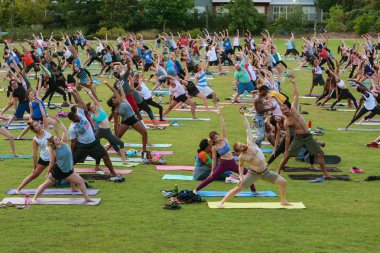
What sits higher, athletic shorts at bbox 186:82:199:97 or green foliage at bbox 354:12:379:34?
athletic shorts at bbox 186:82:199:97

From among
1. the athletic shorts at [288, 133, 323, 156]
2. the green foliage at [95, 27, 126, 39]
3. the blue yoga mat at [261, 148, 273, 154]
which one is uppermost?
the athletic shorts at [288, 133, 323, 156]

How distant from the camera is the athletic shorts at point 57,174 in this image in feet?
41.7

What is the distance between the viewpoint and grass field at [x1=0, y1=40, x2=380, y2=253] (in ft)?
34.2

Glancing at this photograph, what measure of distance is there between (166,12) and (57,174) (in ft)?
211

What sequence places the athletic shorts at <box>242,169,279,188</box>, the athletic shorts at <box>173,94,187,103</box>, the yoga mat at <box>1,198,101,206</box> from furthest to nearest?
the athletic shorts at <box>173,94,187,103</box>, the yoga mat at <box>1,198,101,206</box>, the athletic shorts at <box>242,169,279,188</box>

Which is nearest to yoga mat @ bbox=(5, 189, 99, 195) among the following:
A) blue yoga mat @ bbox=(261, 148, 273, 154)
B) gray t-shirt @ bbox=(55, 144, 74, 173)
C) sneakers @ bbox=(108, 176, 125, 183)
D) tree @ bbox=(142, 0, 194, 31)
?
sneakers @ bbox=(108, 176, 125, 183)

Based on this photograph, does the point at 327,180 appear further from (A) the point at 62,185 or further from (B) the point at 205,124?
(B) the point at 205,124

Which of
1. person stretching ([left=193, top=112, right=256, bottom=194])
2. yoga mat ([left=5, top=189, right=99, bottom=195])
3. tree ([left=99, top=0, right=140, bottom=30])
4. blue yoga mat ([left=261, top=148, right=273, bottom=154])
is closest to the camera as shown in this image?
person stretching ([left=193, top=112, right=256, bottom=194])

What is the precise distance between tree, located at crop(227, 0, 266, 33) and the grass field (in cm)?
5881

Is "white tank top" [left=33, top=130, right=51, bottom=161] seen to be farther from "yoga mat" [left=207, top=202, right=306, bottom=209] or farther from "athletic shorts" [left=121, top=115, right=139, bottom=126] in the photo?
"yoga mat" [left=207, top=202, right=306, bottom=209]

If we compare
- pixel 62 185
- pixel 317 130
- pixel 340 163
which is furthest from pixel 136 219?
pixel 317 130

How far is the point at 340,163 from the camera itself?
1666 centimetres

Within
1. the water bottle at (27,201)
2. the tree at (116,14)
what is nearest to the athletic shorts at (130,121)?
the water bottle at (27,201)

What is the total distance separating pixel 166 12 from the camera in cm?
7550
